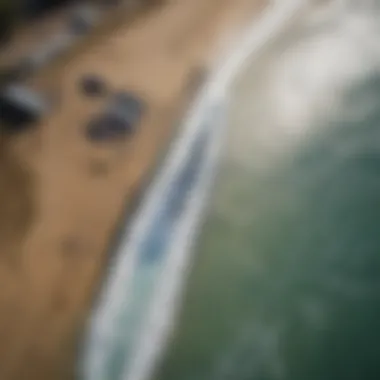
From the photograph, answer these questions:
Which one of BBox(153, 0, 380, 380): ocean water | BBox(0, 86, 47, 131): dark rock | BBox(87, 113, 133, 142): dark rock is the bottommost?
A: BBox(153, 0, 380, 380): ocean water

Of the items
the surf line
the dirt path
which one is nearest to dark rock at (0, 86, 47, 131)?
the dirt path

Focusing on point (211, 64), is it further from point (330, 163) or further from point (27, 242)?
point (27, 242)

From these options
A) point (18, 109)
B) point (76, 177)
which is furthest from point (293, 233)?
point (18, 109)

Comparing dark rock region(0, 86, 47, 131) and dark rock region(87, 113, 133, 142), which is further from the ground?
dark rock region(0, 86, 47, 131)

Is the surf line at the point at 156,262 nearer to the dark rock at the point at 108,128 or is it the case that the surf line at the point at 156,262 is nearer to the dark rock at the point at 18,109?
the dark rock at the point at 108,128

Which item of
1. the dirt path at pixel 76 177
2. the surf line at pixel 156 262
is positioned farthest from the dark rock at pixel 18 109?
the surf line at pixel 156 262

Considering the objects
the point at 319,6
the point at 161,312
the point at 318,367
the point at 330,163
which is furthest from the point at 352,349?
the point at 319,6

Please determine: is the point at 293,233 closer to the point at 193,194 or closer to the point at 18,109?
the point at 193,194

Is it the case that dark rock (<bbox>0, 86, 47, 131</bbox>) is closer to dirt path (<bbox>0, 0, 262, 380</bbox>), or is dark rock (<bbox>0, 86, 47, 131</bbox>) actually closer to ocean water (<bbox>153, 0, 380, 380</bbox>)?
dirt path (<bbox>0, 0, 262, 380</bbox>)
